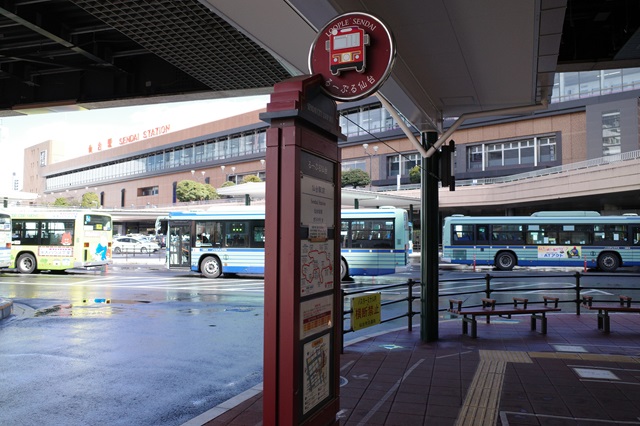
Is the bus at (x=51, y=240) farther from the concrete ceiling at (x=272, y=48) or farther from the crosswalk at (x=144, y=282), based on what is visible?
the concrete ceiling at (x=272, y=48)

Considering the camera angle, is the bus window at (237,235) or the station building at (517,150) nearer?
the bus window at (237,235)

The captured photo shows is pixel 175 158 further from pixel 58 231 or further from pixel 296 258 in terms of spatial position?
pixel 296 258

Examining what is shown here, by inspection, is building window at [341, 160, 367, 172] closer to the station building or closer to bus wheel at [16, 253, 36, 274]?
the station building

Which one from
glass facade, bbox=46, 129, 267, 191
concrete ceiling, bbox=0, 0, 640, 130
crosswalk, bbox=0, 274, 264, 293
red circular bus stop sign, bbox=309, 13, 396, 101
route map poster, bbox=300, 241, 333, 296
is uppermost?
glass facade, bbox=46, 129, 267, 191

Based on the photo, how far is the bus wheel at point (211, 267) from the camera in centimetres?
2322

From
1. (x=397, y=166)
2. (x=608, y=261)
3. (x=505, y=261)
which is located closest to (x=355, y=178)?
(x=397, y=166)

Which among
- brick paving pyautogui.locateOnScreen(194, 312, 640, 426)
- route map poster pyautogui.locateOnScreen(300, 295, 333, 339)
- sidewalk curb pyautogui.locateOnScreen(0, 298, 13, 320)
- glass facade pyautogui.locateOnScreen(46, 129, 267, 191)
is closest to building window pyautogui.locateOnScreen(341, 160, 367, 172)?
glass facade pyautogui.locateOnScreen(46, 129, 267, 191)

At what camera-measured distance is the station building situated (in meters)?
41.6

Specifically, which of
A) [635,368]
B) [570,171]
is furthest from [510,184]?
[635,368]

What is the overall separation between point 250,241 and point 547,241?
16.1 metres

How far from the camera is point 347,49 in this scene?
13.6ft

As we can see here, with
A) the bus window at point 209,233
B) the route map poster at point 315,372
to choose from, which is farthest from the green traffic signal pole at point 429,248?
the bus window at point 209,233

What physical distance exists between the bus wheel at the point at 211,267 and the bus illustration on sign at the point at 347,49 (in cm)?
1997

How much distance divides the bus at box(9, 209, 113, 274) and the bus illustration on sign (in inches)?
934
